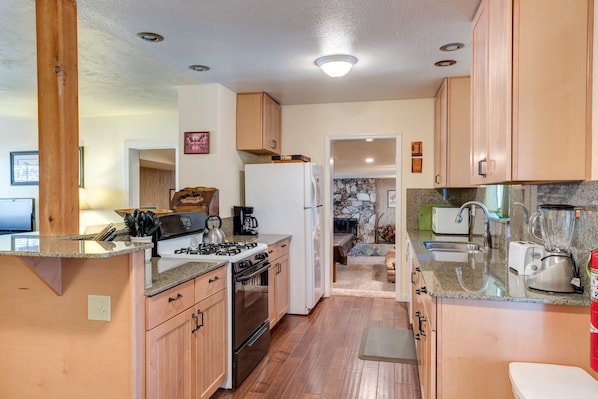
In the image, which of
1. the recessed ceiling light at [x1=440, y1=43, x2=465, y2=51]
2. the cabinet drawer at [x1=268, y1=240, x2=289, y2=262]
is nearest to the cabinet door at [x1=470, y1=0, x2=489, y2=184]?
the recessed ceiling light at [x1=440, y1=43, x2=465, y2=51]

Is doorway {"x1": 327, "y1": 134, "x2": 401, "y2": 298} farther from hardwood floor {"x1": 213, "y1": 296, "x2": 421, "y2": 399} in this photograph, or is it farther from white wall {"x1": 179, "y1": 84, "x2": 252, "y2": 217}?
white wall {"x1": 179, "y1": 84, "x2": 252, "y2": 217}

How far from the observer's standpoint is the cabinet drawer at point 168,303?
1.72 meters

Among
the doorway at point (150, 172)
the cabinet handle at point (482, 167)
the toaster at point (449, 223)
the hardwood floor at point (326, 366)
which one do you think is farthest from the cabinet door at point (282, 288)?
the cabinet handle at point (482, 167)

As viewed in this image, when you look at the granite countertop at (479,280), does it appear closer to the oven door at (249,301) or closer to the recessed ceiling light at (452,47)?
the oven door at (249,301)

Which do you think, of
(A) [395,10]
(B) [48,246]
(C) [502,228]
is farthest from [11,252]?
(C) [502,228]

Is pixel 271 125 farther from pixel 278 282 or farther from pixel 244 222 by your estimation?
pixel 278 282

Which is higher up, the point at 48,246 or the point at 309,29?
the point at 309,29

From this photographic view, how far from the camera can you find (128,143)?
4922 mm

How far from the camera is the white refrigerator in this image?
3.90 m

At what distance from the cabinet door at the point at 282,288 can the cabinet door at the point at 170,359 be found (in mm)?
1588

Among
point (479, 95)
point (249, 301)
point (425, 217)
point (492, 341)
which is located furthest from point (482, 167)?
point (425, 217)

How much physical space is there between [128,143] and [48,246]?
3619mm

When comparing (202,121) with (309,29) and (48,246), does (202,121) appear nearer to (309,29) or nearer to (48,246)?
(309,29)

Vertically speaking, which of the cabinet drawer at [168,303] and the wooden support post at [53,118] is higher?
the wooden support post at [53,118]
